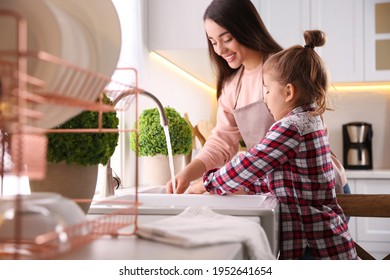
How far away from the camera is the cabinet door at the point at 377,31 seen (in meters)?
2.25

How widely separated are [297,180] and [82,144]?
1.36ft

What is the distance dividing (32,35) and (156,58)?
1.42m

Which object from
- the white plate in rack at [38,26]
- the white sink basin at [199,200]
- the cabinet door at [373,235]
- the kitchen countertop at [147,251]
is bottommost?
the cabinet door at [373,235]

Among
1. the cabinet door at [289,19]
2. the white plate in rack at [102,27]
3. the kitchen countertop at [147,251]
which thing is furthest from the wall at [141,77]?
the kitchen countertop at [147,251]

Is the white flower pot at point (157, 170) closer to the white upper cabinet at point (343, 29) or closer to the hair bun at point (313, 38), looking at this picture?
the hair bun at point (313, 38)

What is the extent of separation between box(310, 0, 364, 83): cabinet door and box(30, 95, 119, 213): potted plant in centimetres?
182

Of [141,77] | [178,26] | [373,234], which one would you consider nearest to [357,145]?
[373,234]

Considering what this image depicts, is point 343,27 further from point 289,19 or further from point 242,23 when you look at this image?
point 242,23

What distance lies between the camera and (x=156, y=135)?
1.43 m

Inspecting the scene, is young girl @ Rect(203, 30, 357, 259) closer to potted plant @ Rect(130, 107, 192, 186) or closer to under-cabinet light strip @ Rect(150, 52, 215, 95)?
potted plant @ Rect(130, 107, 192, 186)

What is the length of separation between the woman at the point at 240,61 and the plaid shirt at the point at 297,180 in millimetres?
A: 285

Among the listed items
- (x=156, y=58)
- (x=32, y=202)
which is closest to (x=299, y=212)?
(x=32, y=202)

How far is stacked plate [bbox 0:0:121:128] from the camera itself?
0.43 metres

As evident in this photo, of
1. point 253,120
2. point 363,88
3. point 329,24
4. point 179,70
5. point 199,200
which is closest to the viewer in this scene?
point 199,200
